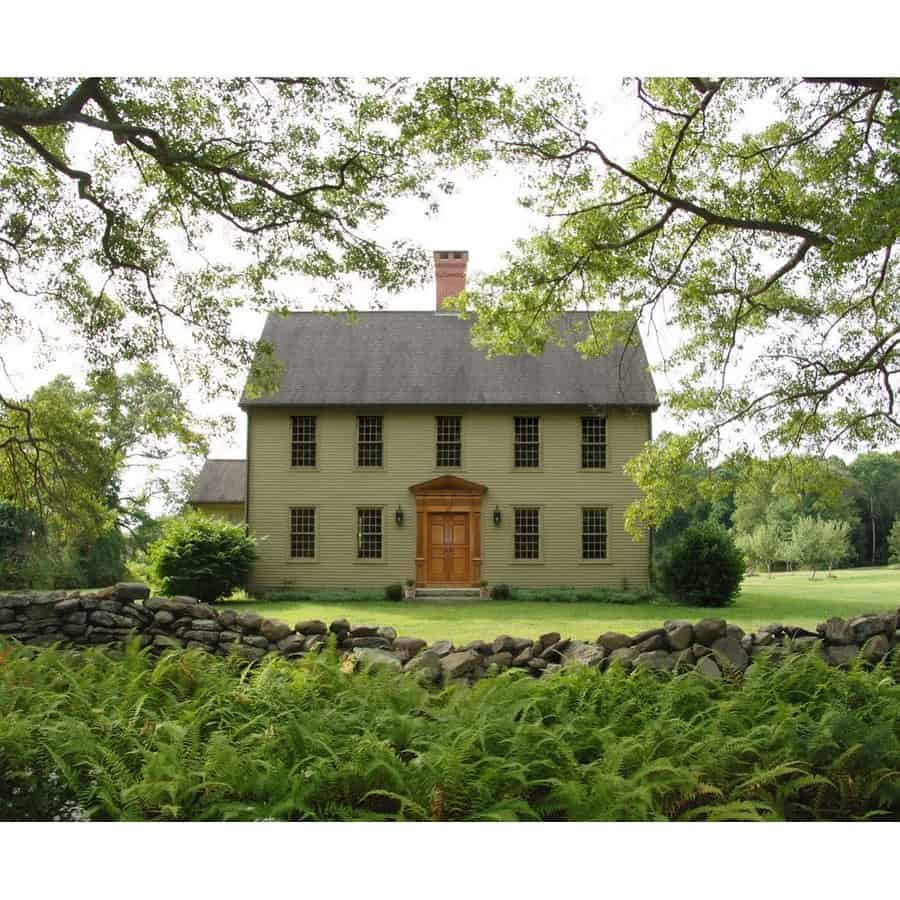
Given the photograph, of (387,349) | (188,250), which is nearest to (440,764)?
(188,250)

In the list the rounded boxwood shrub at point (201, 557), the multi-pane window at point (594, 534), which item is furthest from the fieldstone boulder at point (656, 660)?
the multi-pane window at point (594, 534)

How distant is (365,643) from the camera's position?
225 inches

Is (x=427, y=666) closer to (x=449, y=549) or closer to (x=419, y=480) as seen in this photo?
(x=449, y=549)

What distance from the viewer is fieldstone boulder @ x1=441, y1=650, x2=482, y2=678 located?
5289mm

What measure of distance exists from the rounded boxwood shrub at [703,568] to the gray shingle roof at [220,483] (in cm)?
406

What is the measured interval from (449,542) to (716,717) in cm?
684

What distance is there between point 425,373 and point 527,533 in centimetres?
267

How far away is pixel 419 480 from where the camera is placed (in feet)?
40.2

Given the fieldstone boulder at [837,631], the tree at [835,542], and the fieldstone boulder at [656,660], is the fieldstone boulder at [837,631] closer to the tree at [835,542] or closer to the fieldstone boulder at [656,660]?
the tree at [835,542]

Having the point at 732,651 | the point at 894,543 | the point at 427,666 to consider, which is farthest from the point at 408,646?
the point at 894,543

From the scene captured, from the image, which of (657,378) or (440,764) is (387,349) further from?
(440,764)

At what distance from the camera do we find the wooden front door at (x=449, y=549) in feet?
35.5

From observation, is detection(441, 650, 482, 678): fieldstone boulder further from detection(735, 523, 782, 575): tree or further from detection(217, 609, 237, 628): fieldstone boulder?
detection(735, 523, 782, 575): tree

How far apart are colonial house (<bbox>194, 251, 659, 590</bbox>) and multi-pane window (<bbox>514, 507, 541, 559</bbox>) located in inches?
0.8
